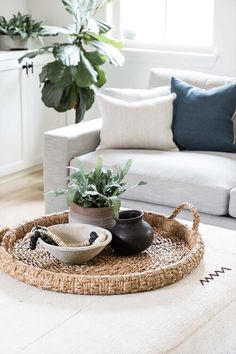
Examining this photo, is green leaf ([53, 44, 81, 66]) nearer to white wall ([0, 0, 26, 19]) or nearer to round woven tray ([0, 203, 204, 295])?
white wall ([0, 0, 26, 19])

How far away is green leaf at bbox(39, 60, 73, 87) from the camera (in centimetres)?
430

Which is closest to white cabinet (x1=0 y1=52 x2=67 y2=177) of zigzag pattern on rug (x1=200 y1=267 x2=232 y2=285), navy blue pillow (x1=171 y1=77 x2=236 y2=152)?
navy blue pillow (x1=171 y1=77 x2=236 y2=152)

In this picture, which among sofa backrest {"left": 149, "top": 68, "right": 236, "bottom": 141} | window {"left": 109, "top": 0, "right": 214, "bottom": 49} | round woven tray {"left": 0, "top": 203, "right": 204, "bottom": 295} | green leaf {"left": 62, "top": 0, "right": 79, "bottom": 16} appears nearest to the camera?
round woven tray {"left": 0, "top": 203, "right": 204, "bottom": 295}

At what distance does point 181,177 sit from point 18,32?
2.06 metres

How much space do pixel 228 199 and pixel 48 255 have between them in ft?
4.28

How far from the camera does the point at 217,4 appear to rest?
14.9ft

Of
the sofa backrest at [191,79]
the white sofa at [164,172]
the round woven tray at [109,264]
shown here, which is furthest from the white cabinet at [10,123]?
the round woven tray at [109,264]

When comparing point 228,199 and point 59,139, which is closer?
point 228,199

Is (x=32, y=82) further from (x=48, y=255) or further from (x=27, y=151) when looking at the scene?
(x=48, y=255)

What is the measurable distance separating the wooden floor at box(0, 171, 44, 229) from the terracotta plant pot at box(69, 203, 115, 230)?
1806 mm

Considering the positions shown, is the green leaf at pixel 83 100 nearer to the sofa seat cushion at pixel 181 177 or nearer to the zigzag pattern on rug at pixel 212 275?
the sofa seat cushion at pixel 181 177

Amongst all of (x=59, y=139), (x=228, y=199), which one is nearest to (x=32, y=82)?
(x=59, y=139)

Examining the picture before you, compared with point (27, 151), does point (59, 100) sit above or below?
above

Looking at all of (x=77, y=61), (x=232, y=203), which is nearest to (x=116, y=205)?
(x=232, y=203)
